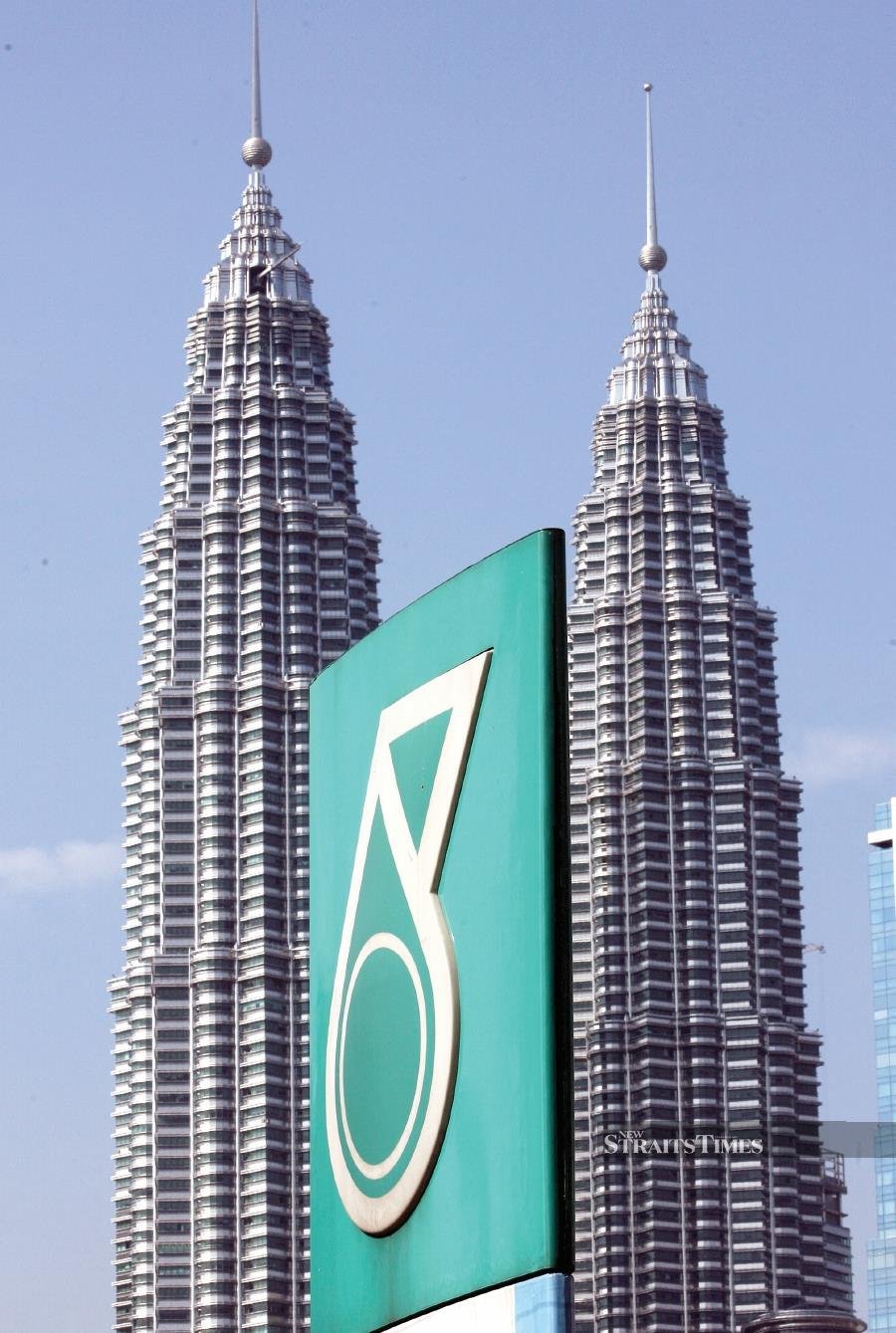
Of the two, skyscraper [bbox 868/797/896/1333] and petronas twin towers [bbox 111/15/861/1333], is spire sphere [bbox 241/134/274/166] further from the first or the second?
skyscraper [bbox 868/797/896/1333]

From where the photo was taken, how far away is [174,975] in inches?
5994

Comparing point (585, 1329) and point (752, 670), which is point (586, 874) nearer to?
point (752, 670)

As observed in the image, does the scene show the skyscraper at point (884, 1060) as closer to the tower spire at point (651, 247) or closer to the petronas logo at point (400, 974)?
the tower spire at point (651, 247)

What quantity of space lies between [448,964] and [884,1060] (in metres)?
168

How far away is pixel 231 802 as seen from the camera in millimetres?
154000

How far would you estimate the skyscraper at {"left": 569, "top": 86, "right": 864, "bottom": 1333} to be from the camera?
154 m

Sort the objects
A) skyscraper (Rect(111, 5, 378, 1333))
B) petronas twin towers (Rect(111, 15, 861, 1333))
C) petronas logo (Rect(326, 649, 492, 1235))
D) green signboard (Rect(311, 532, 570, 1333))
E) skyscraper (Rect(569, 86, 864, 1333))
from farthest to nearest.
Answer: skyscraper (Rect(569, 86, 864, 1333)), petronas twin towers (Rect(111, 15, 861, 1333)), skyscraper (Rect(111, 5, 378, 1333)), petronas logo (Rect(326, 649, 492, 1235)), green signboard (Rect(311, 532, 570, 1333))

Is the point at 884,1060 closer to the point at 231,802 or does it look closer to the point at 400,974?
the point at 231,802

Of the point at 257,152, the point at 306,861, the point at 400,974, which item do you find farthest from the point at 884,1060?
the point at 400,974

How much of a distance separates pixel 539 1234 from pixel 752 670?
159391 mm

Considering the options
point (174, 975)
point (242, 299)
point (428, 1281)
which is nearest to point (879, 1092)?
point (174, 975)

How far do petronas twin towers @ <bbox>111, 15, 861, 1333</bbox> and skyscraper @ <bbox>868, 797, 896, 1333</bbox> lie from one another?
3.78 metres

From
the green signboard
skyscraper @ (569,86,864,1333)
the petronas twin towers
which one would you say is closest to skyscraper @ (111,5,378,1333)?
the petronas twin towers

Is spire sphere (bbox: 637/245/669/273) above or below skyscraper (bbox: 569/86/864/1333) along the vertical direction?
above
